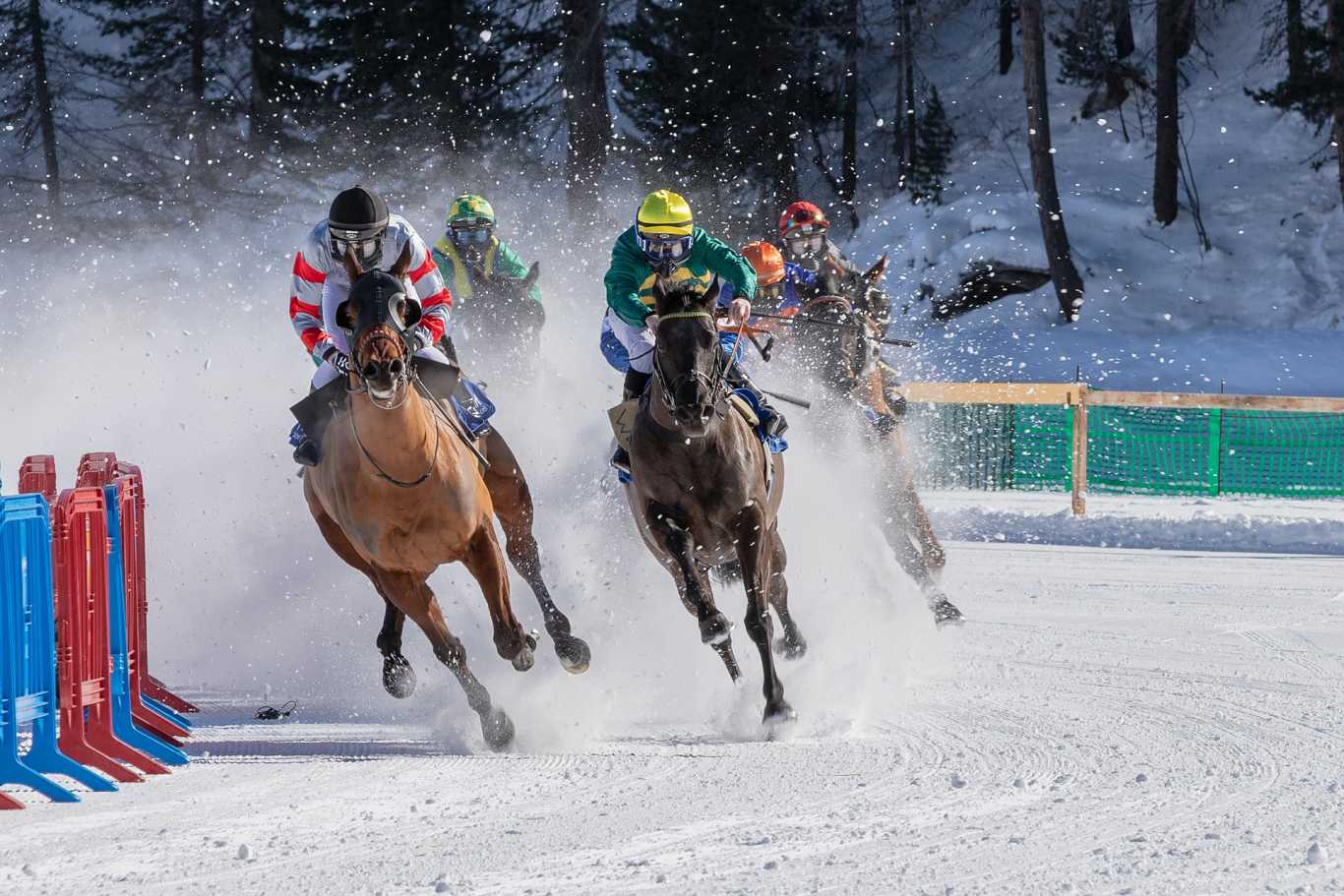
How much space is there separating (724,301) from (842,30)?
92.7 feet

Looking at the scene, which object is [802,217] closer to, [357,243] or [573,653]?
[573,653]

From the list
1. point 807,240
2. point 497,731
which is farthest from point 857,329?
point 497,731

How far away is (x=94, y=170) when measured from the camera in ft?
144

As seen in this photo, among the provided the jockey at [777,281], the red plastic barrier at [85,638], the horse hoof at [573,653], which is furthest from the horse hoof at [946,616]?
the red plastic barrier at [85,638]

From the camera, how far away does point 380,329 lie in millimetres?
7207

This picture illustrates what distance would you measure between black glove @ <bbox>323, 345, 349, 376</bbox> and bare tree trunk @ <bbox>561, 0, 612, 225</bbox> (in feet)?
66.9

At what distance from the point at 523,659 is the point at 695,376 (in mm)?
1794

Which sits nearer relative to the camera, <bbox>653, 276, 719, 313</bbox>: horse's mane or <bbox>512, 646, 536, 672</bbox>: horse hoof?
<bbox>653, 276, 719, 313</bbox>: horse's mane

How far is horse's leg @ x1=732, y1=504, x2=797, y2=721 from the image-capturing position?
27.7 feet

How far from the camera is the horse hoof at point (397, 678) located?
29.5ft

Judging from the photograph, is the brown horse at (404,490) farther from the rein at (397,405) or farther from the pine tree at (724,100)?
the pine tree at (724,100)

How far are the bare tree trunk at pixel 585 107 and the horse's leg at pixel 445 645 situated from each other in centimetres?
2045

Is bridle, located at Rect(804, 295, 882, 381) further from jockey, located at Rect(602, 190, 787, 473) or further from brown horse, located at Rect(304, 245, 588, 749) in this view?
brown horse, located at Rect(304, 245, 588, 749)

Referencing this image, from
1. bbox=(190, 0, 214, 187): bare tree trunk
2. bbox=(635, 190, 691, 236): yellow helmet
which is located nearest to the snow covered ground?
bbox=(635, 190, 691, 236): yellow helmet
